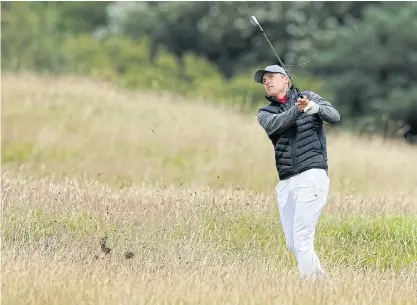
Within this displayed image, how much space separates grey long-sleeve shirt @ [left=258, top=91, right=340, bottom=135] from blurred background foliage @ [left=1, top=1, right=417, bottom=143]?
678 inches

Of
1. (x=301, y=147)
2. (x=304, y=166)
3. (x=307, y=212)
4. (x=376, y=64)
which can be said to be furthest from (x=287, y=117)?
(x=376, y=64)

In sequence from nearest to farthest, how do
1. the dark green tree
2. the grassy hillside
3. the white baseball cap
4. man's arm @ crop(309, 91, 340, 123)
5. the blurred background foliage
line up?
the grassy hillside < man's arm @ crop(309, 91, 340, 123) < the white baseball cap < the dark green tree < the blurred background foliage

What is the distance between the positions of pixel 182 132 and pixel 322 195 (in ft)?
39.7

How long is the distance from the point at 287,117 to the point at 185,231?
2.37 meters

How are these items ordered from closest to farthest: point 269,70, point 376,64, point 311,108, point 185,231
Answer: point 311,108 → point 269,70 → point 185,231 → point 376,64

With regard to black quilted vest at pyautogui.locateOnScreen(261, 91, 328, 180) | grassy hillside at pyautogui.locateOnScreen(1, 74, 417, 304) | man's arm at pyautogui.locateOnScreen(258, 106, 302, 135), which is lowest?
grassy hillside at pyautogui.locateOnScreen(1, 74, 417, 304)

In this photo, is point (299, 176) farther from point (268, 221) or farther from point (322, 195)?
point (268, 221)

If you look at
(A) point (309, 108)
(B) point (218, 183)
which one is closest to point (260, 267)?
(A) point (309, 108)

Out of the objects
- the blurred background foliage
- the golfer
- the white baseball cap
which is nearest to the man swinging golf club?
the golfer

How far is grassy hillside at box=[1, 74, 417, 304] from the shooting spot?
22.6ft

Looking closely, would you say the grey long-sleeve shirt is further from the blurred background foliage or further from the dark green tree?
the dark green tree

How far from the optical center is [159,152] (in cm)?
1812

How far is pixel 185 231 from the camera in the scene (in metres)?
9.40

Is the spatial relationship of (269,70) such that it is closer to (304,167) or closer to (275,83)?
(275,83)
